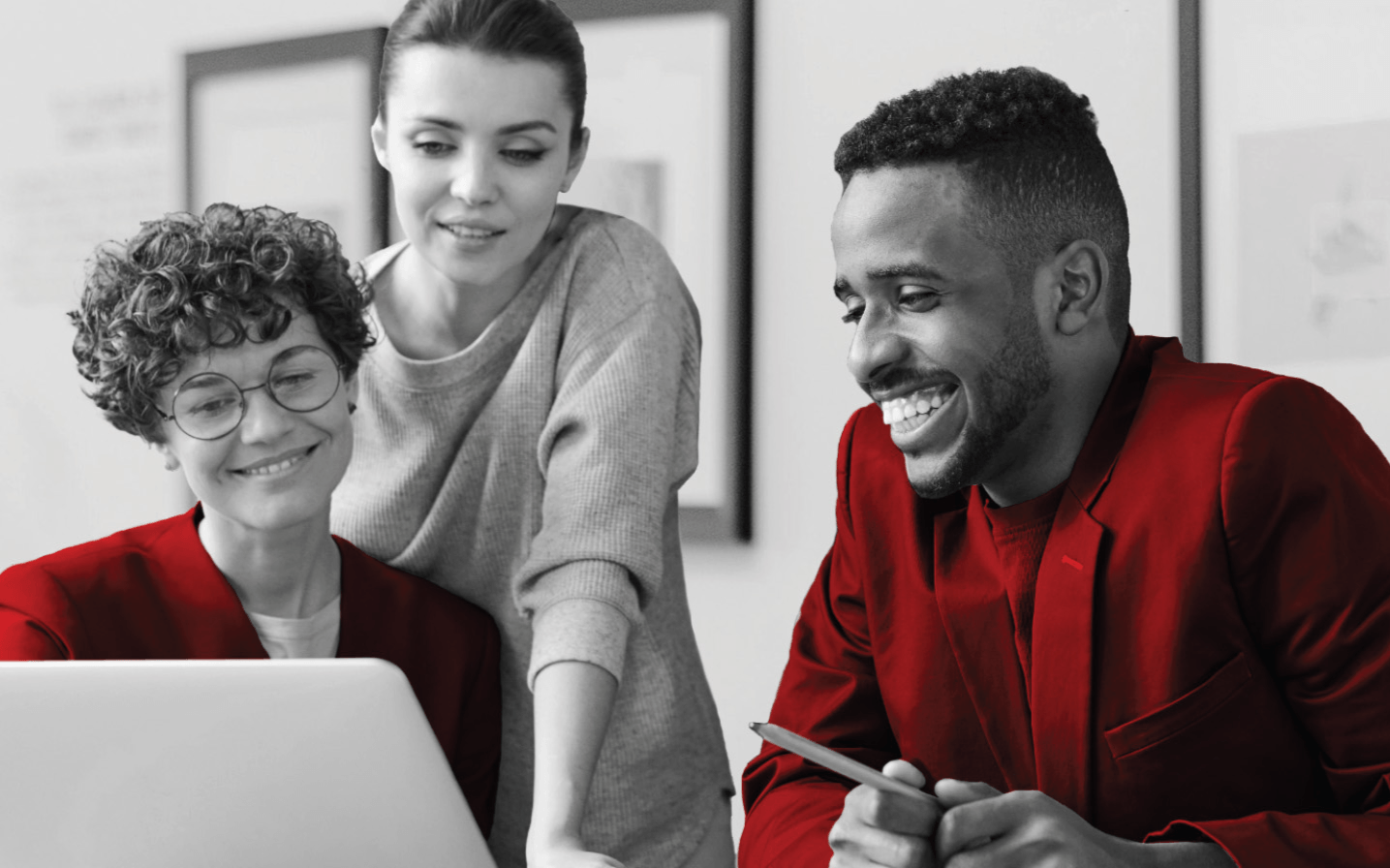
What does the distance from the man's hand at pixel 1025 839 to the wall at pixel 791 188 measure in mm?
1309

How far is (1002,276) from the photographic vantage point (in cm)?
130

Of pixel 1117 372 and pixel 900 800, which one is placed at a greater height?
pixel 1117 372

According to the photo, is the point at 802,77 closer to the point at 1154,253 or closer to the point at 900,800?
the point at 1154,253

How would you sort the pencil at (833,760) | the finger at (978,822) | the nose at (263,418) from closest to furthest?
the pencil at (833,760) → the finger at (978,822) → the nose at (263,418)

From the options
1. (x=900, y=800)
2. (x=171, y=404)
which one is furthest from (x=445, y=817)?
(x=171, y=404)

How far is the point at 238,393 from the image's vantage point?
1659mm

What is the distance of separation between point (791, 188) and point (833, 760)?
5.63 ft

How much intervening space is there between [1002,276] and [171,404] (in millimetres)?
965

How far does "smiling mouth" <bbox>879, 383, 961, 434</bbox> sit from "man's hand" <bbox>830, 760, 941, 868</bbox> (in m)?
0.33

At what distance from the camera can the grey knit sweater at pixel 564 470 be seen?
5.44 ft

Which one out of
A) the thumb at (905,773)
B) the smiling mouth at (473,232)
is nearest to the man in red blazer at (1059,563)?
the thumb at (905,773)

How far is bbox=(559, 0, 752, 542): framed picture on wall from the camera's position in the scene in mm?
2531

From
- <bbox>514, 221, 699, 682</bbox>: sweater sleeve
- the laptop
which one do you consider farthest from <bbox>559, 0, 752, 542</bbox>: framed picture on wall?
the laptop

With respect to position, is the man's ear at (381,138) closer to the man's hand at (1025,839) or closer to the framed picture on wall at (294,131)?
the framed picture on wall at (294,131)
